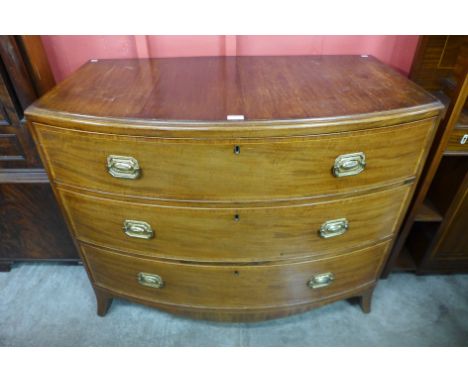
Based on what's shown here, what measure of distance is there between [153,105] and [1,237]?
3.63 feet

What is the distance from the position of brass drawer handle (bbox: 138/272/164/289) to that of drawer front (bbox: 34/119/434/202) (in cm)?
35

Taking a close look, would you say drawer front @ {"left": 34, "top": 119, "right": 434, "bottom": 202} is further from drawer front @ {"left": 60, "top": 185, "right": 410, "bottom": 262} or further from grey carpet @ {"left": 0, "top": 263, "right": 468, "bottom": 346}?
grey carpet @ {"left": 0, "top": 263, "right": 468, "bottom": 346}

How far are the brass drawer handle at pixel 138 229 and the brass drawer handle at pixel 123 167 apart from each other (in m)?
0.17

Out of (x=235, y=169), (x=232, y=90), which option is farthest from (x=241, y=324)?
(x=232, y=90)

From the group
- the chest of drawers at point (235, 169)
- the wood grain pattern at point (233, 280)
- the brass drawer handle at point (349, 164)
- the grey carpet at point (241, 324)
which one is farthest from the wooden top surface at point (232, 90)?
the grey carpet at point (241, 324)

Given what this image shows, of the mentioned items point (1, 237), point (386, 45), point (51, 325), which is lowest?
point (51, 325)

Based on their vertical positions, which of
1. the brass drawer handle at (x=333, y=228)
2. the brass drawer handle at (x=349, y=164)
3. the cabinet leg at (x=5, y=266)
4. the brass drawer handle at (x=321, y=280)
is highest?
the brass drawer handle at (x=349, y=164)

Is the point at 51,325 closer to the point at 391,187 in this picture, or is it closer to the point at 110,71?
the point at 110,71

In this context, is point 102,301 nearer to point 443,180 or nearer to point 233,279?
point 233,279

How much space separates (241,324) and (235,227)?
61 centimetres

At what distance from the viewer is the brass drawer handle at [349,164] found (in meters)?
0.80

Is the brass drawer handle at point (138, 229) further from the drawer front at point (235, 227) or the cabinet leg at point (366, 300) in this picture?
the cabinet leg at point (366, 300)

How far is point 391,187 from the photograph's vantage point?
3.01 feet

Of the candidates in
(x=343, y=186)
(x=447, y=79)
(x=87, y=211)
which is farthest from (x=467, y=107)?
(x=87, y=211)
